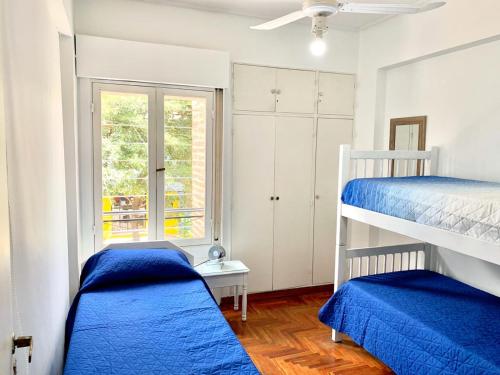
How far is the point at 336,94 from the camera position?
12.7 feet

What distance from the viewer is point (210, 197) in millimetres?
3527

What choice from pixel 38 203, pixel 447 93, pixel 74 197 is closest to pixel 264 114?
pixel 447 93

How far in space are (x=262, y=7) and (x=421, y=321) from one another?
106 inches

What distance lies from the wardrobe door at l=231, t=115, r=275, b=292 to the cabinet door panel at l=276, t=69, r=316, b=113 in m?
0.23

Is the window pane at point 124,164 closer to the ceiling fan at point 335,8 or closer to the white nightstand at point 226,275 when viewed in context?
the white nightstand at point 226,275

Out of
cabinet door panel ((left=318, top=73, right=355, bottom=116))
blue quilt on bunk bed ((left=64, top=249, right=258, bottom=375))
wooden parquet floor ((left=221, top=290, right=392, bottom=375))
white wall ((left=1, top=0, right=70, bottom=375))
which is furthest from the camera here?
cabinet door panel ((left=318, top=73, right=355, bottom=116))

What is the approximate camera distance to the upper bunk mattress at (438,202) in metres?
1.84

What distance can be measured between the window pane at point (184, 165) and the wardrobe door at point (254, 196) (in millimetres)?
324

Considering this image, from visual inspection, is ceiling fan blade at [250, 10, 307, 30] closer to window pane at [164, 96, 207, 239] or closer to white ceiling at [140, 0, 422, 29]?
white ceiling at [140, 0, 422, 29]

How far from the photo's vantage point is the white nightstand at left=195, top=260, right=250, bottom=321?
10.5 feet

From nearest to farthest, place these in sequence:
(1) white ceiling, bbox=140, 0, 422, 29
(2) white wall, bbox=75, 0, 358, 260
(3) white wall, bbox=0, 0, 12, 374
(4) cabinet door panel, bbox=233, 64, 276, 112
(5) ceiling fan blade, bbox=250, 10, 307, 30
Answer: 1. (3) white wall, bbox=0, 0, 12, 374
2. (5) ceiling fan blade, bbox=250, 10, 307, 30
3. (2) white wall, bbox=75, 0, 358, 260
4. (1) white ceiling, bbox=140, 0, 422, 29
5. (4) cabinet door panel, bbox=233, 64, 276, 112

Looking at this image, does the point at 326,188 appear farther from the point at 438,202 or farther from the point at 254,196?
the point at 438,202

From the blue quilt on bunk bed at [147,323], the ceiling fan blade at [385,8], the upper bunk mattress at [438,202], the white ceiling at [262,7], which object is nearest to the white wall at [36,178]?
the blue quilt on bunk bed at [147,323]

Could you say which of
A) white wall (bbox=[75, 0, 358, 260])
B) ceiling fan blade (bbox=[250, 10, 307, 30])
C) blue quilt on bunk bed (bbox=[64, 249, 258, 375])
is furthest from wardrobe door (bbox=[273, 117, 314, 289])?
ceiling fan blade (bbox=[250, 10, 307, 30])
